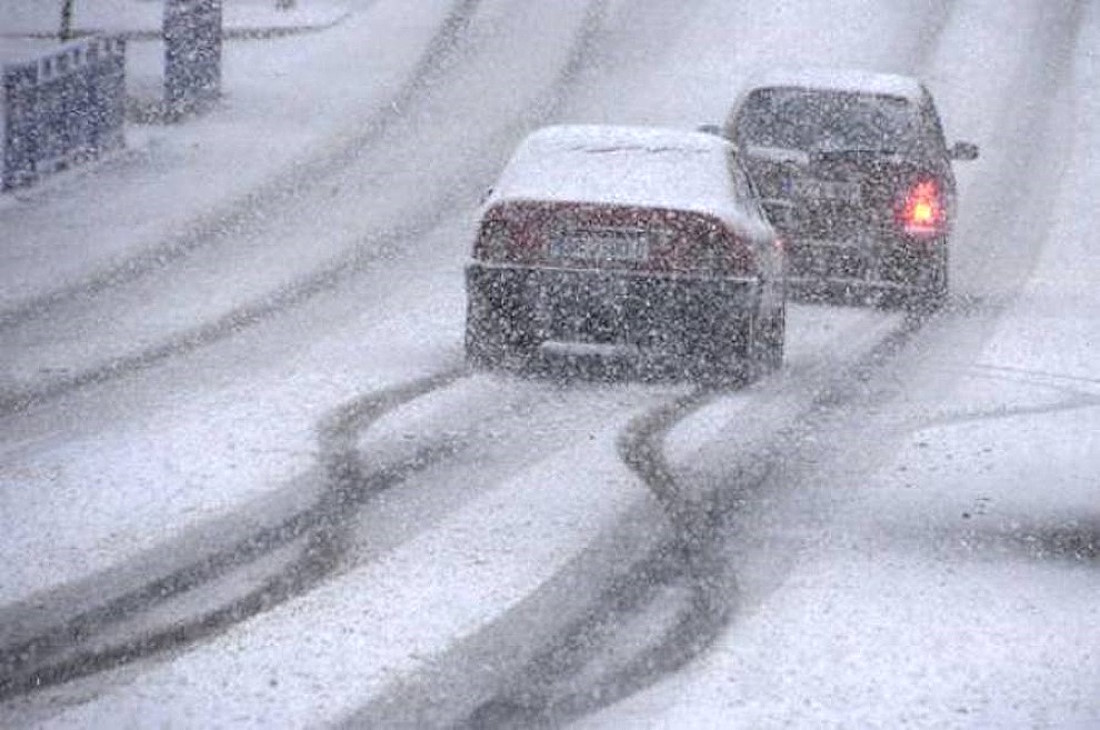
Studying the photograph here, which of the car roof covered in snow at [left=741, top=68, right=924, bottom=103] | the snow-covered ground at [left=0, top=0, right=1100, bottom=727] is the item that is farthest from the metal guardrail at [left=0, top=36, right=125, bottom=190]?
the car roof covered in snow at [left=741, top=68, right=924, bottom=103]

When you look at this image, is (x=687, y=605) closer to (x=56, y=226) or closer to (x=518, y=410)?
(x=518, y=410)

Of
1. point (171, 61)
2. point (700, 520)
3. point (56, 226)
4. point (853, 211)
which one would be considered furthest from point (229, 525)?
point (171, 61)

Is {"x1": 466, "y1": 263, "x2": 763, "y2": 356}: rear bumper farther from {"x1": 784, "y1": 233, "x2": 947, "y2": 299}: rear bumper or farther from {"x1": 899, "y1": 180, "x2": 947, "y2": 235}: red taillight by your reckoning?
{"x1": 899, "y1": 180, "x2": 947, "y2": 235}: red taillight

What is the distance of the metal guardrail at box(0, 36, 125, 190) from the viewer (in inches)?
840

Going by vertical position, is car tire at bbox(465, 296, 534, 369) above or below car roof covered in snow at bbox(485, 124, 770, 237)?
below

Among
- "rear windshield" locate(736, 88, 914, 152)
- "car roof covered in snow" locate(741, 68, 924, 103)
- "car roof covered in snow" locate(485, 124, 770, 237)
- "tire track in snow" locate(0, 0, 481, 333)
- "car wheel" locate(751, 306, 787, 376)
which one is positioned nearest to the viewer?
"car roof covered in snow" locate(485, 124, 770, 237)

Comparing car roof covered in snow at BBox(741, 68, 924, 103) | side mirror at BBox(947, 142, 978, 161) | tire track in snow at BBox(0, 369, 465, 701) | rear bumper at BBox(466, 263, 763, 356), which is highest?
tire track in snow at BBox(0, 369, 465, 701)

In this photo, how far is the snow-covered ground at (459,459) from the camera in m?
6.94

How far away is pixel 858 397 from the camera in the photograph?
1262 centimetres

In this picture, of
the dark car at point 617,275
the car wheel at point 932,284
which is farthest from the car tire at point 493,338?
the car wheel at point 932,284

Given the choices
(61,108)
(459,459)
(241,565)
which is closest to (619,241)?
(459,459)

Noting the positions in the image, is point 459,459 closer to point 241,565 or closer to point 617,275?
point 241,565

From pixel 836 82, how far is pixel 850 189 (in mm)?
1227

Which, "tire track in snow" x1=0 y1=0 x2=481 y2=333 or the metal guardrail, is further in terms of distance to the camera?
the metal guardrail
